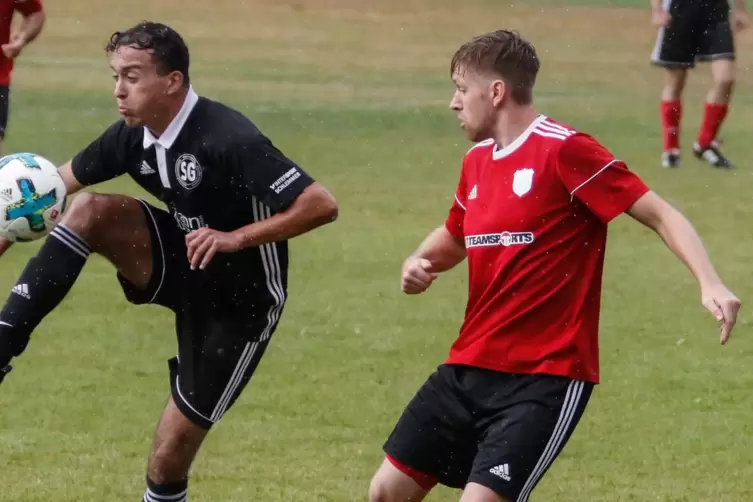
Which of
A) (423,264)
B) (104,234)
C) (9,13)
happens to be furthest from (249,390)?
(9,13)

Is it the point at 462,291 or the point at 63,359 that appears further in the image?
the point at 462,291

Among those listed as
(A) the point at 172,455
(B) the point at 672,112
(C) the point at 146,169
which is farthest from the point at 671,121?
(A) the point at 172,455

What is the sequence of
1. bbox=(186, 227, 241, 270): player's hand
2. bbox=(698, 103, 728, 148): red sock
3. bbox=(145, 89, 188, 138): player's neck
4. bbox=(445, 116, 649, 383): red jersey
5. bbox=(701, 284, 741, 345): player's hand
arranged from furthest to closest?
bbox=(698, 103, 728, 148): red sock
bbox=(145, 89, 188, 138): player's neck
bbox=(186, 227, 241, 270): player's hand
bbox=(445, 116, 649, 383): red jersey
bbox=(701, 284, 741, 345): player's hand

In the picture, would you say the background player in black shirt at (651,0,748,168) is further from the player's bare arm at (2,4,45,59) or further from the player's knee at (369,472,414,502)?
the player's knee at (369,472,414,502)

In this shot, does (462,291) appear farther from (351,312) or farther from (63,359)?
(63,359)

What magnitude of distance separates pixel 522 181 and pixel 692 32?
30.7ft

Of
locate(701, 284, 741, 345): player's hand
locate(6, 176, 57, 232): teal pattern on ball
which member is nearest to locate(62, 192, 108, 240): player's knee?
locate(6, 176, 57, 232): teal pattern on ball

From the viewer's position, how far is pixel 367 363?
7.85m

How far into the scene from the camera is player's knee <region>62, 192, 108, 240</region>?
525 centimetres

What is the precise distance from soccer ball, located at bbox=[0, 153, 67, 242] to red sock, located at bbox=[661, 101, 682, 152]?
8723mm

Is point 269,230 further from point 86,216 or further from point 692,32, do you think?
point 692,32

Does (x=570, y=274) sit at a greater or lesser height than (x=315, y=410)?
greater

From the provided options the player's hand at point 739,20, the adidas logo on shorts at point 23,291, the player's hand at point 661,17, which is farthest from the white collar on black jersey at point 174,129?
the player's hand at point 739,20

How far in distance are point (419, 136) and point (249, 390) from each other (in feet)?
28.6
